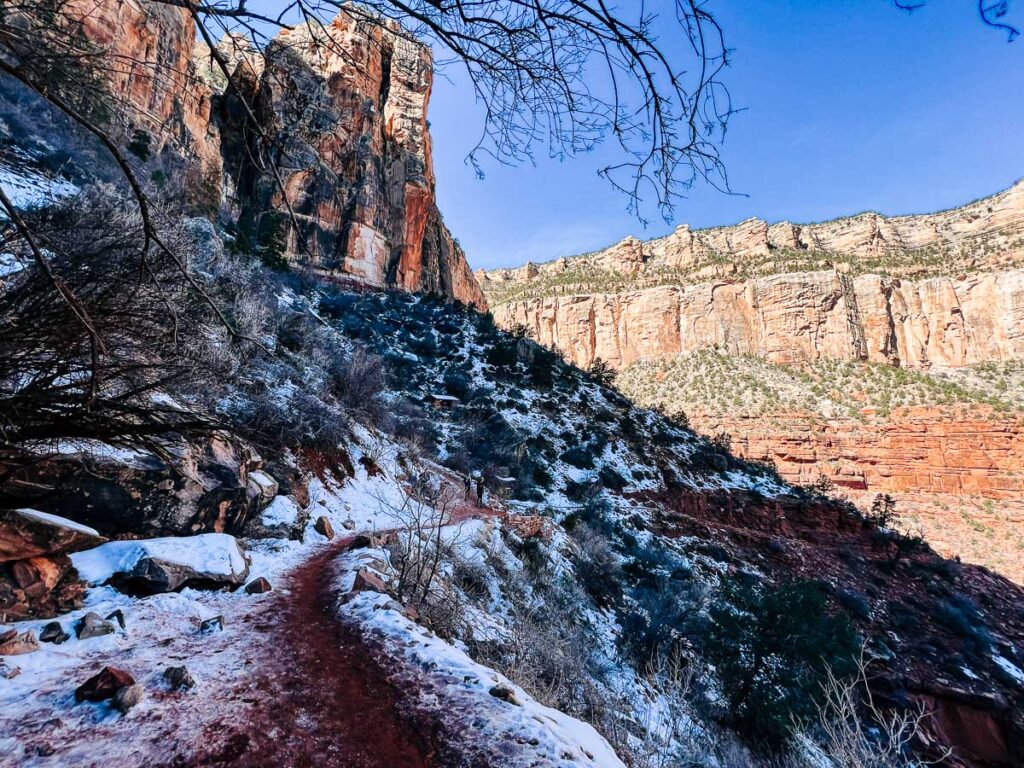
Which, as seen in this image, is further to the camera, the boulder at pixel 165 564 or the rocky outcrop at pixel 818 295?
the rocky outcrop at pixel 818 295

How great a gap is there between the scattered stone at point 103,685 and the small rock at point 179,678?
24cm

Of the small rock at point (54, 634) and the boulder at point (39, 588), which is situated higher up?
the boulder at point (39, 588)

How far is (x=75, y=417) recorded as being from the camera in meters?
2.34

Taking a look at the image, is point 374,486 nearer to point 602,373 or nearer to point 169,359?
point 169,359

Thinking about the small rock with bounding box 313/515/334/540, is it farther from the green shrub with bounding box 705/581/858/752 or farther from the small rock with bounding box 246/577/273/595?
the green shrub with bounding box 705/581/858/752

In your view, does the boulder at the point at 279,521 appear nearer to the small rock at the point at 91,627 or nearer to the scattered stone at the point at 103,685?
the small rock at the point at 91,627

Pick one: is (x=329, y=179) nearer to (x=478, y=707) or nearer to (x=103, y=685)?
(x=103, y=685)

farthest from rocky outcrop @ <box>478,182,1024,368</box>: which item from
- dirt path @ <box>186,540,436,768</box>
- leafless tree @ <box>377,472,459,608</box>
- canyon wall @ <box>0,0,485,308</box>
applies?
dirt path @ <box>186,540,436,768</box>

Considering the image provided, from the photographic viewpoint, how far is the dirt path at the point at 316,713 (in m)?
2.37

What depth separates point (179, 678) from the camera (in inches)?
106

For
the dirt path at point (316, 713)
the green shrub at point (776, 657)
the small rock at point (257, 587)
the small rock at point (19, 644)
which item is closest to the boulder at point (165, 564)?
the small rock at point (257, 587)

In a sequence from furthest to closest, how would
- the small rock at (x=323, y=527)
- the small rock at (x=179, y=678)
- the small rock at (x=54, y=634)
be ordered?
1. the small rock at (x=323, y=527)
2. the small rock at (x=54, y=634)
3. the small rock at (x=179, y=678)

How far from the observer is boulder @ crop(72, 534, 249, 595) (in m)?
3.65

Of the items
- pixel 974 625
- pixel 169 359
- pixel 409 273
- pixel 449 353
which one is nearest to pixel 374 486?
pixel 169 359
